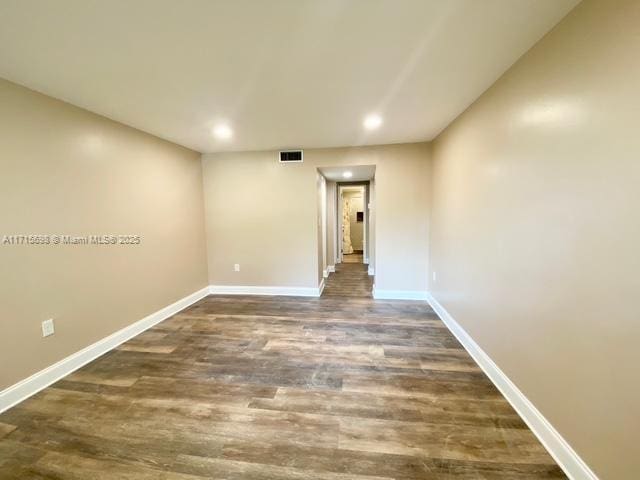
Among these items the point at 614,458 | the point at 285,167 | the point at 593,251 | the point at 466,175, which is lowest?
the point at 614,458

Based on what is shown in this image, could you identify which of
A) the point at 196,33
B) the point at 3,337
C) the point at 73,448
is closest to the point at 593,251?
the point at 196,33

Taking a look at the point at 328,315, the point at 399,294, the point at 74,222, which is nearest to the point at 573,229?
the point at 328,315

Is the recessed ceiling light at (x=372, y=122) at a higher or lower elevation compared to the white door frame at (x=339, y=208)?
higher

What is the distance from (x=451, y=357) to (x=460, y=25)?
2.48m

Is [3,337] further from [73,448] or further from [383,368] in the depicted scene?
[383,368]

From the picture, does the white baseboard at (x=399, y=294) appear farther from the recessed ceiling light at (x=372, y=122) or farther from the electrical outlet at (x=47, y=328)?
the electrical outlet at (x=47, y=328)

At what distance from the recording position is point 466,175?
2.53 meters

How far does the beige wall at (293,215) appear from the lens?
3.82m

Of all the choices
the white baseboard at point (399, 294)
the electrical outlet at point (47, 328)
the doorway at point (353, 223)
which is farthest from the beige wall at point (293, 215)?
the doorway at point (353, 223)

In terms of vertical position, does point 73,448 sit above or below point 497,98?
below

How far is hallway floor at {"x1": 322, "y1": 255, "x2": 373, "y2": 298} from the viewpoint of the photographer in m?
4.36

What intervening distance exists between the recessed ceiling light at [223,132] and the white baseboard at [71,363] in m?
2.32

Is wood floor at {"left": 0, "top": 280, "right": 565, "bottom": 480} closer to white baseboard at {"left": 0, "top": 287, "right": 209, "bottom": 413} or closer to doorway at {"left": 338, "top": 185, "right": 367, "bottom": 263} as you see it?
white baseboard at {"left": 0, "top": 287, "right": 209, "bottom": 413}

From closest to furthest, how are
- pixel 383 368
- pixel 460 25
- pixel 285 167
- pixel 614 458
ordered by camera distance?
1. pixel 614 458
2. pixel 460 25
3. pixel 383 368
4. pixel 285 167
